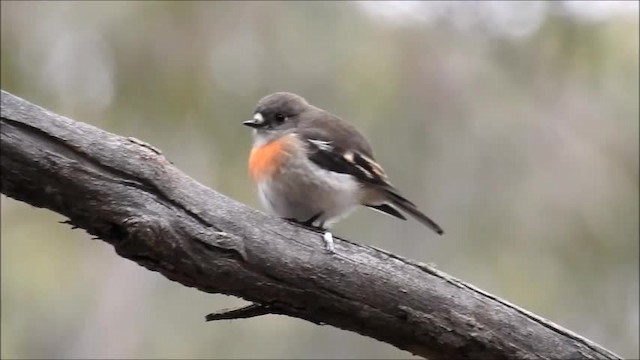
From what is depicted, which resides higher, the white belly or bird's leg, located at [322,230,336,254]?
the white belly

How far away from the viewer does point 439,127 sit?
3309mm

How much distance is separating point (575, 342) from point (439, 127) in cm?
144

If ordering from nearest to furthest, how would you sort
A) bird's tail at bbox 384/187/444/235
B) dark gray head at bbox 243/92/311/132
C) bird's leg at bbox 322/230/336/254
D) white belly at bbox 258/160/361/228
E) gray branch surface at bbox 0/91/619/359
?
gray branch surface at bbox 0/91/619/359 < bird's leg at bbox 322/230/336/254 < white belly at bbox 258/160/361/228 < bird's tail at bbox 384/187/444/235 < dark gray head at bbox 243/92/311/132

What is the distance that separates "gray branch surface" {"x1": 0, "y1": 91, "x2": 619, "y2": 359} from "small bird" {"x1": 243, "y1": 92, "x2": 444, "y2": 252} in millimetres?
287

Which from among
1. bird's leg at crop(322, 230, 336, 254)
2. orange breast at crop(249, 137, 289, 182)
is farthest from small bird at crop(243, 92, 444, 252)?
bird's leg at crop(322, 230, 336, 254)

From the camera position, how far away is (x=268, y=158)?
213cm

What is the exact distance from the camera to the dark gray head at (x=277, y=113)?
231 cm

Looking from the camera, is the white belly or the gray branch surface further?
the white belly

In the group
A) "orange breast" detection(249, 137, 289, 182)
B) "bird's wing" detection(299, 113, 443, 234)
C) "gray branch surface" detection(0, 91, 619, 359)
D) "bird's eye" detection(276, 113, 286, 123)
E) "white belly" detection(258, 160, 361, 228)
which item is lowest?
"gray branch surface" detection(0, 91, 619, 359)

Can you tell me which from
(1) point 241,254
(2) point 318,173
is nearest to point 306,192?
(2) point 318,173

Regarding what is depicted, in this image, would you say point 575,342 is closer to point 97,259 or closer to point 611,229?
point 611,229

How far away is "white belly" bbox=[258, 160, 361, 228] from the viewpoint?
82.7 inches

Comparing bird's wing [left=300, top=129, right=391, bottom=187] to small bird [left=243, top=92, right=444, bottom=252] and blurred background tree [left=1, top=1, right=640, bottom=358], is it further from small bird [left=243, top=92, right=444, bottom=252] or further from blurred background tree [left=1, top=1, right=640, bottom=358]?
blurred background tree [left=1, top=1, right=640, bottom=358]

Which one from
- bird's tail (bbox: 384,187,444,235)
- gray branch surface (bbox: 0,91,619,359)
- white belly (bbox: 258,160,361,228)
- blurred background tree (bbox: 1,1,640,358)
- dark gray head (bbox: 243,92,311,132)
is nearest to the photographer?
gray branch surface (bbox: 0,91,619,359)
